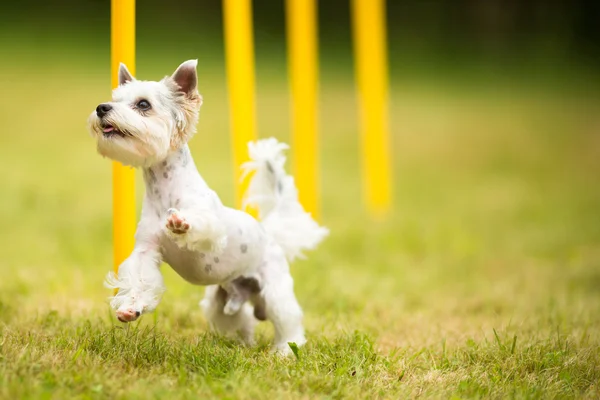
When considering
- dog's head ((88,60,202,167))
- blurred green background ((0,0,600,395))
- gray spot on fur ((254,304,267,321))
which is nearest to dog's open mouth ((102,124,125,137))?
dog's head ((88,60,202,167))

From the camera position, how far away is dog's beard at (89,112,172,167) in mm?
3404

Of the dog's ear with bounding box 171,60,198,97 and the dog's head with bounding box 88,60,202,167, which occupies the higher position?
the dog's ear with bounding box 171,60,198,97

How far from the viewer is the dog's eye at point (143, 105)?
11.5 ft

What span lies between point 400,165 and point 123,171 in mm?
9220

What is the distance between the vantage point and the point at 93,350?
360 cm

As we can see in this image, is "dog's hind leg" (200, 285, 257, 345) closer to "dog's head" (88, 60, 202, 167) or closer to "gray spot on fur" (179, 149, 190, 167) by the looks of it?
"gray spot on fur" (179, 149, 190, 167)

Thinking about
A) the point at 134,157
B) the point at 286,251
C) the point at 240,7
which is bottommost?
the point at 286,251

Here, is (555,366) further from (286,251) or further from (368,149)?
(368,149)

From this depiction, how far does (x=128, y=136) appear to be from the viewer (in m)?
3.43

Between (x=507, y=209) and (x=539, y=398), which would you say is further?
(x=507, y=209)

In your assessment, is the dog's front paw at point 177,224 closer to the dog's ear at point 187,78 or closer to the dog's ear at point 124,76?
the dog's ear at point 187,78

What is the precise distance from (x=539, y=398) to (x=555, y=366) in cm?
45

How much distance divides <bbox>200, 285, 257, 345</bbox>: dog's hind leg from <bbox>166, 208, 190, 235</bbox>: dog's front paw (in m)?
0.86

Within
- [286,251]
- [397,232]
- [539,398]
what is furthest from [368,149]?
[539,398]
